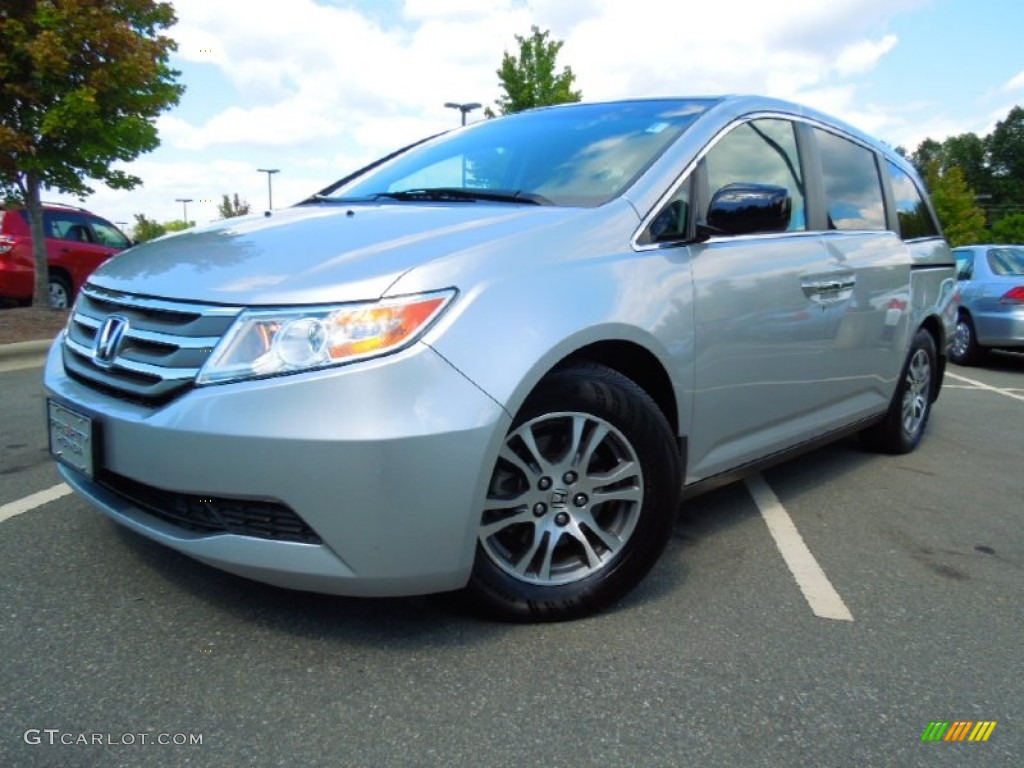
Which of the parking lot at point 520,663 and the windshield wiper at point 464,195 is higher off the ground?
the windshield wiper at point 464,195

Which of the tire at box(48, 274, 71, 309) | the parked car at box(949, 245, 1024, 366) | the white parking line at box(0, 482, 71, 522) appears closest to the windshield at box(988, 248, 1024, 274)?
the parked car at box(949, 245, 1024, 366)

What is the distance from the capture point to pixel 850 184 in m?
4.00

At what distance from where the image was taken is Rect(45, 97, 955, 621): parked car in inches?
77.9

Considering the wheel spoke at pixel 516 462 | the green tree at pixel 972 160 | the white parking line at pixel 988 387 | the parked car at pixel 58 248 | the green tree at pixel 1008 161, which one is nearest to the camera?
the wheel spoke at pixel 516 462

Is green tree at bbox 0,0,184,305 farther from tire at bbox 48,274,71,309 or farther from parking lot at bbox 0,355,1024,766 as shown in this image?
parking lot at bbox 0,355,1024,766

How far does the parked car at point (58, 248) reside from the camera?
35.3 ft

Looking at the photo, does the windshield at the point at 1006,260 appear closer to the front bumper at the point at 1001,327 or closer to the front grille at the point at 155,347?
the front bumper at the point at 1001,327

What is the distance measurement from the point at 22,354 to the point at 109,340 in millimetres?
6754

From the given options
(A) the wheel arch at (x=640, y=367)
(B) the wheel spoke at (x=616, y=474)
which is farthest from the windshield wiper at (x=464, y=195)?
(B) the wheel spoke at (x=616, y=474)

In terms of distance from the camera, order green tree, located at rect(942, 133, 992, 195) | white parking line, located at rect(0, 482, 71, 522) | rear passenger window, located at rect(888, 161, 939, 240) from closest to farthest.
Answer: white parking line, located at rect(0, 482, 71, 522)
rear passenger window, located at rect(888, 161, 939, 240)
green tree, located at rect(942, 133, 992, 195)

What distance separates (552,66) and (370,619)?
2100 cm

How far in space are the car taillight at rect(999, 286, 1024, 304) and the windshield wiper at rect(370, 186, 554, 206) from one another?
348 inches

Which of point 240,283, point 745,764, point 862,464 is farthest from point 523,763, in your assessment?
point 862,464

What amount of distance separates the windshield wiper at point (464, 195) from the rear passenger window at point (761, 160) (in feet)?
2.07
